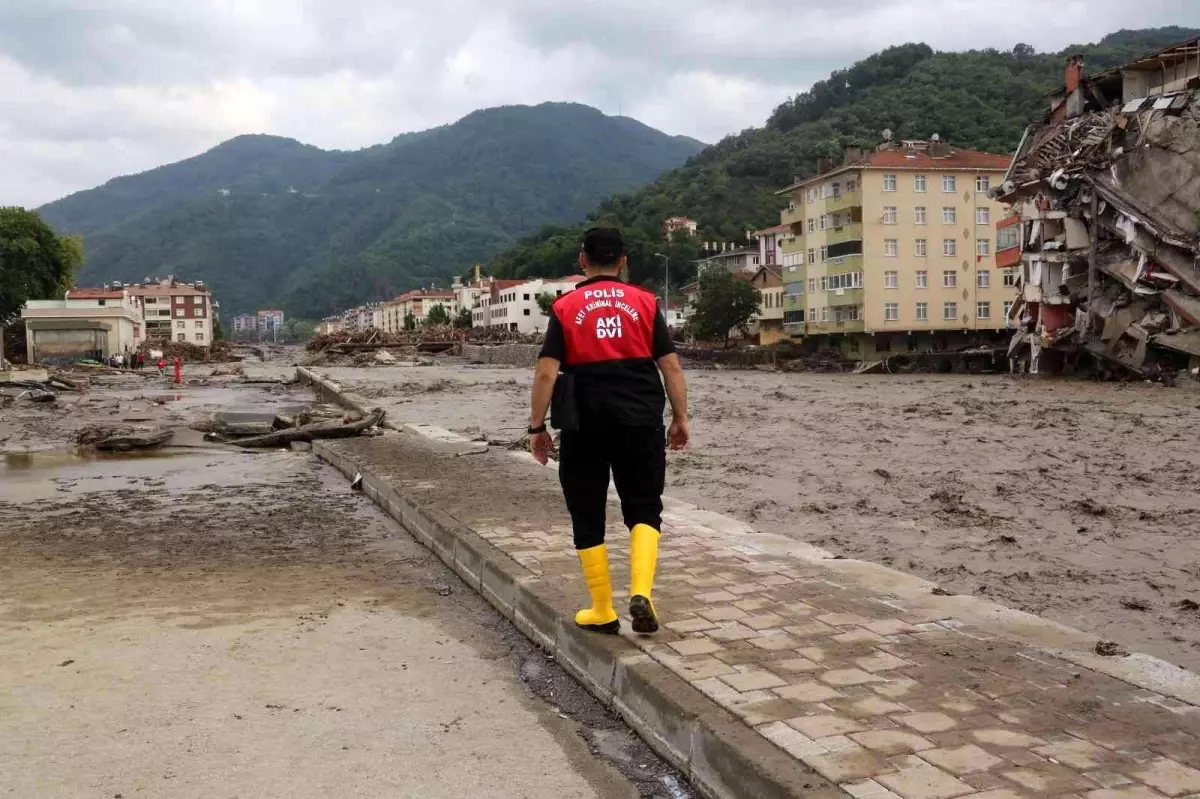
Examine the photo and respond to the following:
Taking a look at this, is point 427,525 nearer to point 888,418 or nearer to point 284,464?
point 284,464

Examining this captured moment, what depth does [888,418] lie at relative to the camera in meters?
26.0

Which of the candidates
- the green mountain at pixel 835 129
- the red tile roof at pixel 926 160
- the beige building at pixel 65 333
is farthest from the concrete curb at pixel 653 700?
the green mountain at pixel 835 129

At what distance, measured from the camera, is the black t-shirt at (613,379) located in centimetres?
483

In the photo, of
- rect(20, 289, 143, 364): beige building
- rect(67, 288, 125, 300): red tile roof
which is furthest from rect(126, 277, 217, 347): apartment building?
rect(20, 289, 143, 364): beige building

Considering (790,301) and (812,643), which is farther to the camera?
(790,301)

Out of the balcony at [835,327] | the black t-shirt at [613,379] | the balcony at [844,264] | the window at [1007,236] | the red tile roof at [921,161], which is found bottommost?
the black t-shirt at [613,379]

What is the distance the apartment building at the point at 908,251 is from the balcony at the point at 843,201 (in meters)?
0.07

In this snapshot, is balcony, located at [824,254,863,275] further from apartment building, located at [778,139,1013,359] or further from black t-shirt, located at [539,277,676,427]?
black t-shirt, located at [539,277,676,427]

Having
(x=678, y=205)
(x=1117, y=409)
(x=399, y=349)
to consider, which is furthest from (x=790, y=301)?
(x=678, y=205)

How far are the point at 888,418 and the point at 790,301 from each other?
5653cm

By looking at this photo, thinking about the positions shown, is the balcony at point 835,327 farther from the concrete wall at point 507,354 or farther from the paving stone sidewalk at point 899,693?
the paving stone sidewalk at point 899,693

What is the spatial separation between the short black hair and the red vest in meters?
0.16

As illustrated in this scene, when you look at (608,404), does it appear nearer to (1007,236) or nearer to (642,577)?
(642,577)

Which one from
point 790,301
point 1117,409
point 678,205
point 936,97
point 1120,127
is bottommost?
point 1117,409
